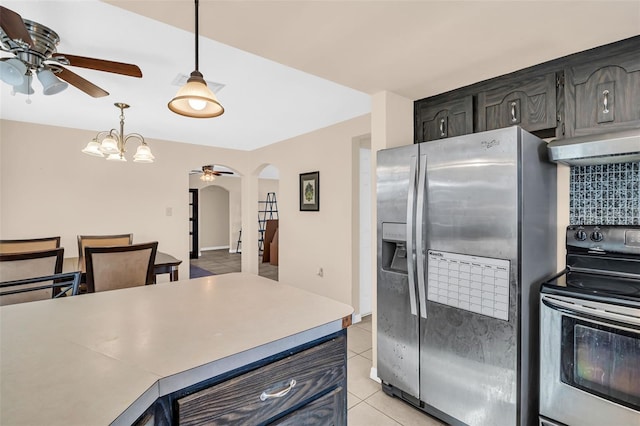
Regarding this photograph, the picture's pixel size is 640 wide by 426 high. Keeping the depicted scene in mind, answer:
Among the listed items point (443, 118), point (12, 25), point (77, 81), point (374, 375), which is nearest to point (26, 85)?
point (77, 81)

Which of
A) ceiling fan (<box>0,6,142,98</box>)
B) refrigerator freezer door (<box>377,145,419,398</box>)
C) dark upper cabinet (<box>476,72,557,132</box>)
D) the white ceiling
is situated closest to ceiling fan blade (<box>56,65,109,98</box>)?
ceiling fan (<box>0,6,142,98</box>)

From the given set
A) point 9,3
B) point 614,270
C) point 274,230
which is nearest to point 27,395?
point 9,3

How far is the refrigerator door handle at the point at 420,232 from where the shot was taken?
190 cm

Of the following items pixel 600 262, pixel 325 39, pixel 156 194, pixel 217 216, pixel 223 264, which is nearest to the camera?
pixel 325 39

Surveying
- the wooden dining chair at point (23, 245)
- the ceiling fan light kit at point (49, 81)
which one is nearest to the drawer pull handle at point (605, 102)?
the ceiling fan light kit at point (49, 81)

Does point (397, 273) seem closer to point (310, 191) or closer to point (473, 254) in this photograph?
point (473, 254)

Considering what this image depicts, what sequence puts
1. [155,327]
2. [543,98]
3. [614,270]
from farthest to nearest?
[543,98], [614,270], [155,327]

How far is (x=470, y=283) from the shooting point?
5.62 ft

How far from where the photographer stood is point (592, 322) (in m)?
1.41

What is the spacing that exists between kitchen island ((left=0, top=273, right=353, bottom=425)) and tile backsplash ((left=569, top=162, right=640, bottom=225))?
1.75 m

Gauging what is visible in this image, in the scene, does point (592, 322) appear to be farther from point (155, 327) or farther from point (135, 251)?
point (135, 251)

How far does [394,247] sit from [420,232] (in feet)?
1.19

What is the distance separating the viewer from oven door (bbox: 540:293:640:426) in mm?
1323

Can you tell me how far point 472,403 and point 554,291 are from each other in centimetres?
78
